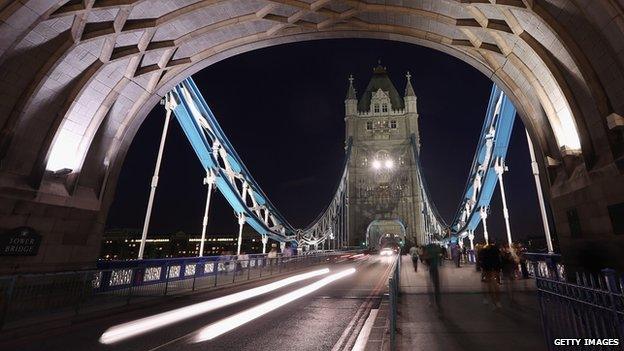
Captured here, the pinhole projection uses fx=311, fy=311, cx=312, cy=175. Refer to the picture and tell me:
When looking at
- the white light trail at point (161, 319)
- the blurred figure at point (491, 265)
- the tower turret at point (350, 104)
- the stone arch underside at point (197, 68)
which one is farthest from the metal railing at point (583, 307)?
the tower turret at point (350, 104)

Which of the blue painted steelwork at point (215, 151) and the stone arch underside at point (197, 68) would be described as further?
the blue painted steelwork at point (215, 151)

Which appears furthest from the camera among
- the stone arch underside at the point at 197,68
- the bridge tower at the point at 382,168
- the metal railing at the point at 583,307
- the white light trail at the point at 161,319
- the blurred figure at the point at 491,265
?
the bridge tower at the point at 382,168

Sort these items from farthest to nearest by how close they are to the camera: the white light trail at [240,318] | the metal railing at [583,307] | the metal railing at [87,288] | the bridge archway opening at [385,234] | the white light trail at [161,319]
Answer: the bridge archway opening at [385,234] < the metal railing at [87,288] < the white light trail at [161,319] < the white light trail at [240,318] < the metal railing at [583,307]

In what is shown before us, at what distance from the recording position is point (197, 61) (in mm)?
11805

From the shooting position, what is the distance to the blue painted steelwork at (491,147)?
19.8 m

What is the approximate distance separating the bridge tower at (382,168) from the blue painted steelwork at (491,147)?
113 ft

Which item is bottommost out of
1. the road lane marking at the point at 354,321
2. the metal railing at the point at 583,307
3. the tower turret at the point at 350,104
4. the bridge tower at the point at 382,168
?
the road lane marking at the point at 354,321

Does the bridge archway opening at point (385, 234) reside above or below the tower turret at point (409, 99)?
below

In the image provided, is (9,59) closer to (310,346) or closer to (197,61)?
(197,61)

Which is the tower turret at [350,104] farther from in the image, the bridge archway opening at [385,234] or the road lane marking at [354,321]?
the road lane marking at [354,321]

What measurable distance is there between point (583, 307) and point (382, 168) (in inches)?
2938

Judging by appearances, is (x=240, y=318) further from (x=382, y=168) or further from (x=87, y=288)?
(x=382, y=168)

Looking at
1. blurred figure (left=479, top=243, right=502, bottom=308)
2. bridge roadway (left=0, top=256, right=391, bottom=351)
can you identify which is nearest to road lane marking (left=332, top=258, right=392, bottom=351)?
bridge roadway (left=0, top=256, right=391, bottom=351)

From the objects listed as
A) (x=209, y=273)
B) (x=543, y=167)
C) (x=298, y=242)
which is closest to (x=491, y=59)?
(x=543, y=167)
